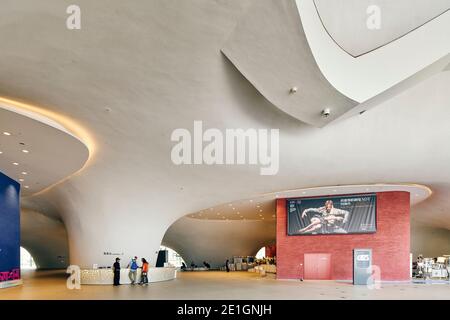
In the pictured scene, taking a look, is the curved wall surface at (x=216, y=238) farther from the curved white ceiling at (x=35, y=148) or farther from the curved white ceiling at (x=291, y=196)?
the curved white ceiling at (x=35, y=148)

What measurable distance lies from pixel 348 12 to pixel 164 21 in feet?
10.5

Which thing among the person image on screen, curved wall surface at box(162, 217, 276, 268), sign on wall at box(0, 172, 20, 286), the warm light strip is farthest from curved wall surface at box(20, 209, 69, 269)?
the warm light strip

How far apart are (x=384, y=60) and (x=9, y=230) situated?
43.4 feet

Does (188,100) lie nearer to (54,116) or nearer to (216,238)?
(54,116)

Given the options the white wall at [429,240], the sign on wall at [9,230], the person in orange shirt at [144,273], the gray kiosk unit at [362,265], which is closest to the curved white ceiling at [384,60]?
the gray kiosk unit at [362,265]

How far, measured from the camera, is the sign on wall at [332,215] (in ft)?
69.6

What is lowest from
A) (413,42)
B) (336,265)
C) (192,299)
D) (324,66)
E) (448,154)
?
(336,265)

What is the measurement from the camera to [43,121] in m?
9.42

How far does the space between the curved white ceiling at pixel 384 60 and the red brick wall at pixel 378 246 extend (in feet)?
47.8

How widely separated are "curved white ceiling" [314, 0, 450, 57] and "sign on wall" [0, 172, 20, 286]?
485 inches

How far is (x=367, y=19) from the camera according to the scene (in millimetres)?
7254

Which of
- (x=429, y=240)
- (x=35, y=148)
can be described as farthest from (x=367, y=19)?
(x=429, y=240)

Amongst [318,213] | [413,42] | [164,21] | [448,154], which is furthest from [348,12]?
[318,213]
